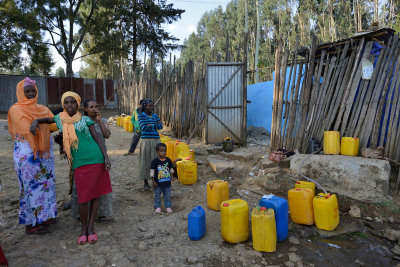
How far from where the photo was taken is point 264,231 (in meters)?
2.56

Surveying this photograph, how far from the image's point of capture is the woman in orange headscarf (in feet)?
8.78

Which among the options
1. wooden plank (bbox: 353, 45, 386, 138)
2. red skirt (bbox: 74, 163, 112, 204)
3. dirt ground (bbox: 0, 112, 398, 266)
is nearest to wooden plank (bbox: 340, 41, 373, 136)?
wooden plank (bbox: 353, 45, 386, 138)

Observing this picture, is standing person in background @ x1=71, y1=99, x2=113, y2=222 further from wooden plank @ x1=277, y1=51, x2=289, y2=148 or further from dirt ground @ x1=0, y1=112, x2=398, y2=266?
wooden plank @ x1=277, y1=51, x2=289, y2=148

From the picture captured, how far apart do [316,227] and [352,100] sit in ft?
8.39

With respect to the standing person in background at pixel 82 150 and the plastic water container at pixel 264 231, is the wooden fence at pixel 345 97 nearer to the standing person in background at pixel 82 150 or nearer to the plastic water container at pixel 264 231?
the plastic water container at pixel 264 231

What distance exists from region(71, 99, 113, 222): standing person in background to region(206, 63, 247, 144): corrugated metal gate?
440 cm

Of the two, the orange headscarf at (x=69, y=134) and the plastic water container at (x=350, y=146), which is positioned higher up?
the orange headscarf at (x=69, y=134)

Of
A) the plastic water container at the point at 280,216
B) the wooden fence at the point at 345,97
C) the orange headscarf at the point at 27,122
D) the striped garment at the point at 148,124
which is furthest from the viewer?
the wooden fence at the point at 345,97

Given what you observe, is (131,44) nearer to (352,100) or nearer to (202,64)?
(202,64)

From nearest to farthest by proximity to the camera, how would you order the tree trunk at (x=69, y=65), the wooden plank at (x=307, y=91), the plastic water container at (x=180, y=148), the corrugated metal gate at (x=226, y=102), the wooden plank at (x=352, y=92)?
the wooden plank at (x=352, y=92), the wooden plank at (x=307, y=91), the plastic water container at (x=180, y=148), the corrugated metal gate at (x=226, y=102), the tree trunk at (x=69, y=65)

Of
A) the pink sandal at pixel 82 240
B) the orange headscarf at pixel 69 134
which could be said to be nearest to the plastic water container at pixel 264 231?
the pink sandal at pixel 82 240

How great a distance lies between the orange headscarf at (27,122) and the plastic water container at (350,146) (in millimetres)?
4366

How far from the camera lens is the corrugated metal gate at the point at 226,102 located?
703cm

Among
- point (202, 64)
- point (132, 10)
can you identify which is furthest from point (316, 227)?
point (132, 10)
